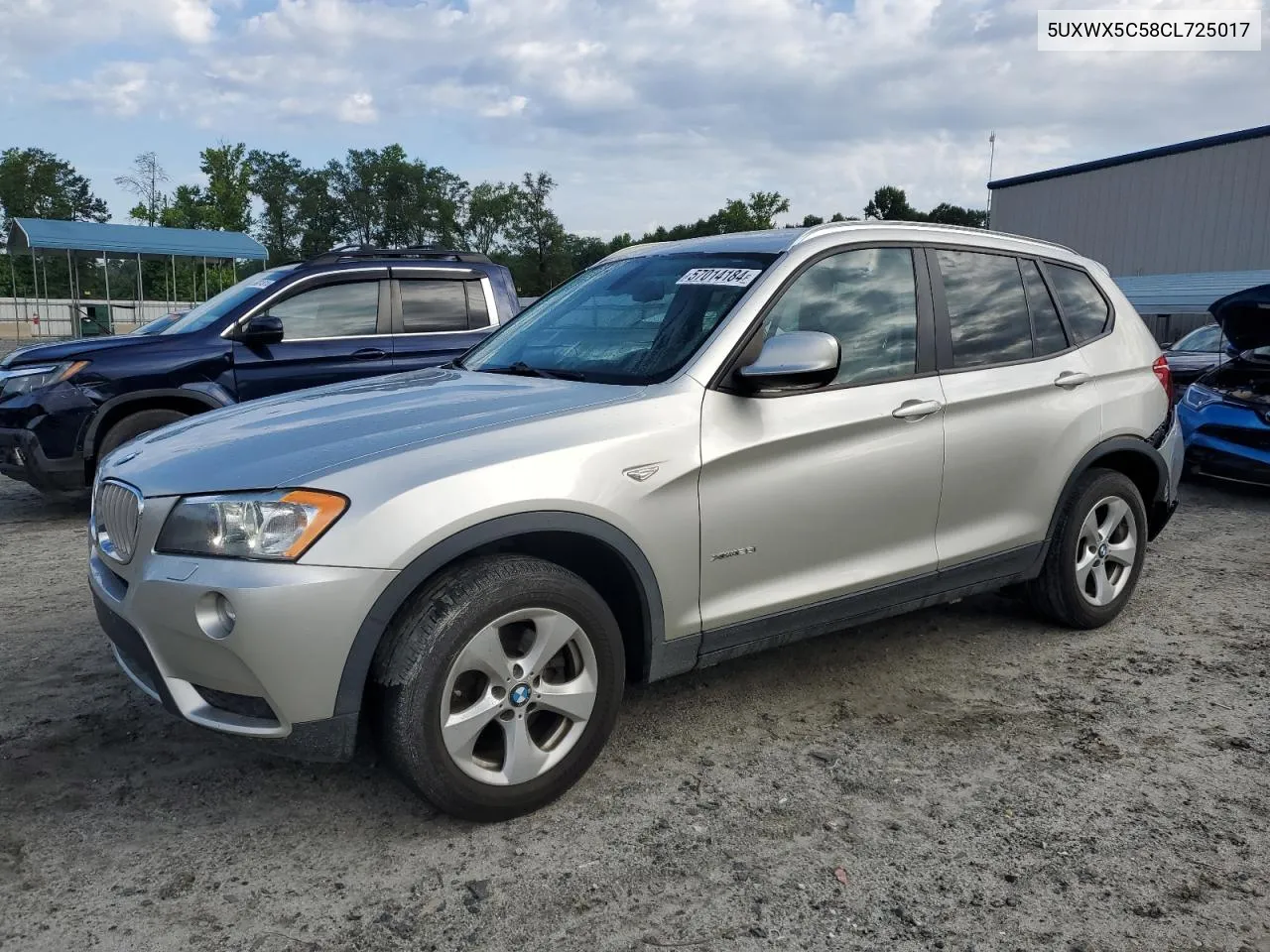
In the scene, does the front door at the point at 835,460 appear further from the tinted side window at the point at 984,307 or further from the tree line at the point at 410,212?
the tree line at the point at 410,212

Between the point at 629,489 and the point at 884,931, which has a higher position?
the point at 629,489

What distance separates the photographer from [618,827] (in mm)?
2906

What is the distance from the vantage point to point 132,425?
22.7 ft

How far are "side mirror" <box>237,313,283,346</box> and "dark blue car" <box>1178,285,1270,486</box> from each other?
22.0 ft

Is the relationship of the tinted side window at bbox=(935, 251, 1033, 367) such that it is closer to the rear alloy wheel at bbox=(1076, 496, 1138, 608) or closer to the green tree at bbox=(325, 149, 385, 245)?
the rear alloy wheel at bbox=(1076, 496, 1138, 608)

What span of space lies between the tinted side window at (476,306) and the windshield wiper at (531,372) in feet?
13.7

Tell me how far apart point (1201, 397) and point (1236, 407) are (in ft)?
1.49

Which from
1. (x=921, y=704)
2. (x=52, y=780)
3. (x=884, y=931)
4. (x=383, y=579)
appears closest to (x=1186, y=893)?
(x=884, y=931)

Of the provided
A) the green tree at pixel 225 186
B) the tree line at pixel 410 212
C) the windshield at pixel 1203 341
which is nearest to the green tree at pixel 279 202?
the tree line at pixel 410 212

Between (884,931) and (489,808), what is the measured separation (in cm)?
110

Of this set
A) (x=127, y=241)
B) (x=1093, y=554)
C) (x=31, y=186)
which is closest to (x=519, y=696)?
(x=1093, y=554)

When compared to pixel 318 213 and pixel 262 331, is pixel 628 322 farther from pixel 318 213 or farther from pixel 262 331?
pixel 318 213

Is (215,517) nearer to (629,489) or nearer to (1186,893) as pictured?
(629,489)

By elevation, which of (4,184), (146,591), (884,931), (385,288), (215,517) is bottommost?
(884,931)
